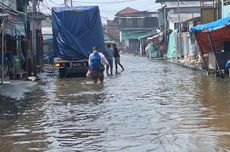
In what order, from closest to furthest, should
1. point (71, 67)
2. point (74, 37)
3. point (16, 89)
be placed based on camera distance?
point (16, 89), point (71, 67), point (74, 37)

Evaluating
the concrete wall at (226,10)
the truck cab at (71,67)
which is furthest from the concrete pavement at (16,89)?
the concrete wall at (226,10)

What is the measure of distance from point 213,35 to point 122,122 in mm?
15095

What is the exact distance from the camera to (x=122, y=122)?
1079 cm

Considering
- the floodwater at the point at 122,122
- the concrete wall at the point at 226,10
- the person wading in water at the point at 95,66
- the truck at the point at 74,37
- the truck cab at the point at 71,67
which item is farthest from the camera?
the concrete wall at the point at 226,10

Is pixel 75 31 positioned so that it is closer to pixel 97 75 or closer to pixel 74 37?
pixel 74 37

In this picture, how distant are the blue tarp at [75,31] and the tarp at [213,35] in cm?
522

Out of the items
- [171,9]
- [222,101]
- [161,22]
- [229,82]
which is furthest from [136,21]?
[222,101]

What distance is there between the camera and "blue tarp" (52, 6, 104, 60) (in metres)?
26.1

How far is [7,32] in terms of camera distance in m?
21.3

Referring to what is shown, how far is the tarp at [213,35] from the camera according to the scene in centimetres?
2188

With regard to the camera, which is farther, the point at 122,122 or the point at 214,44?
the point at 214,44

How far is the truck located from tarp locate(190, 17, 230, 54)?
207 inches

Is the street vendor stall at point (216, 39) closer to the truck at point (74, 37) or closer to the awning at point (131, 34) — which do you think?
the truck at point (74, 37)

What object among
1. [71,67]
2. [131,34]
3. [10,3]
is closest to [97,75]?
[71,67]
